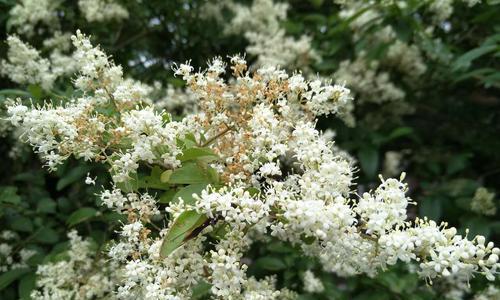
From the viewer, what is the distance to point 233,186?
1759 millimetres

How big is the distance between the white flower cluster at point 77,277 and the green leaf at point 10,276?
0.40ft

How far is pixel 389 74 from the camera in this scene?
415cm

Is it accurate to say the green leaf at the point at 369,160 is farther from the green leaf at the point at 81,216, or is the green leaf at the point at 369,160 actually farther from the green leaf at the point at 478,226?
the green leaf at the point at 81,216

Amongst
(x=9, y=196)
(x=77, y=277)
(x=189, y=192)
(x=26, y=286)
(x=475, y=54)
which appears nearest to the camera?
(x=189, y=192)

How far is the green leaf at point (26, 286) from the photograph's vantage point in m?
2.43

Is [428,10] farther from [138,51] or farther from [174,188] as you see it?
[174,188]

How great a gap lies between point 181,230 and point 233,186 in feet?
0.83

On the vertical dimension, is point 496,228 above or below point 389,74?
below

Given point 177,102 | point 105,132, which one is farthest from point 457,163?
point 105,132

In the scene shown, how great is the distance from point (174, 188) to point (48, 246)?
3.98ft

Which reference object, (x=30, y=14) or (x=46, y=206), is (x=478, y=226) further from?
(x=30, y=14)

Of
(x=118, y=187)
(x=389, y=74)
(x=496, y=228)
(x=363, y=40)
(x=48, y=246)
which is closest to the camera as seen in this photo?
(x=118, y=187)

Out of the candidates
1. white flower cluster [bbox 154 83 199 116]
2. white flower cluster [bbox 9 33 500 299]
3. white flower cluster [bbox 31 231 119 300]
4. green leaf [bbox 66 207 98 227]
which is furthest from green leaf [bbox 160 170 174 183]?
white flower cluster [bbox 154 83 199 116]

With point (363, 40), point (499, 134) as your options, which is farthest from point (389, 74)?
point (499, 134)
